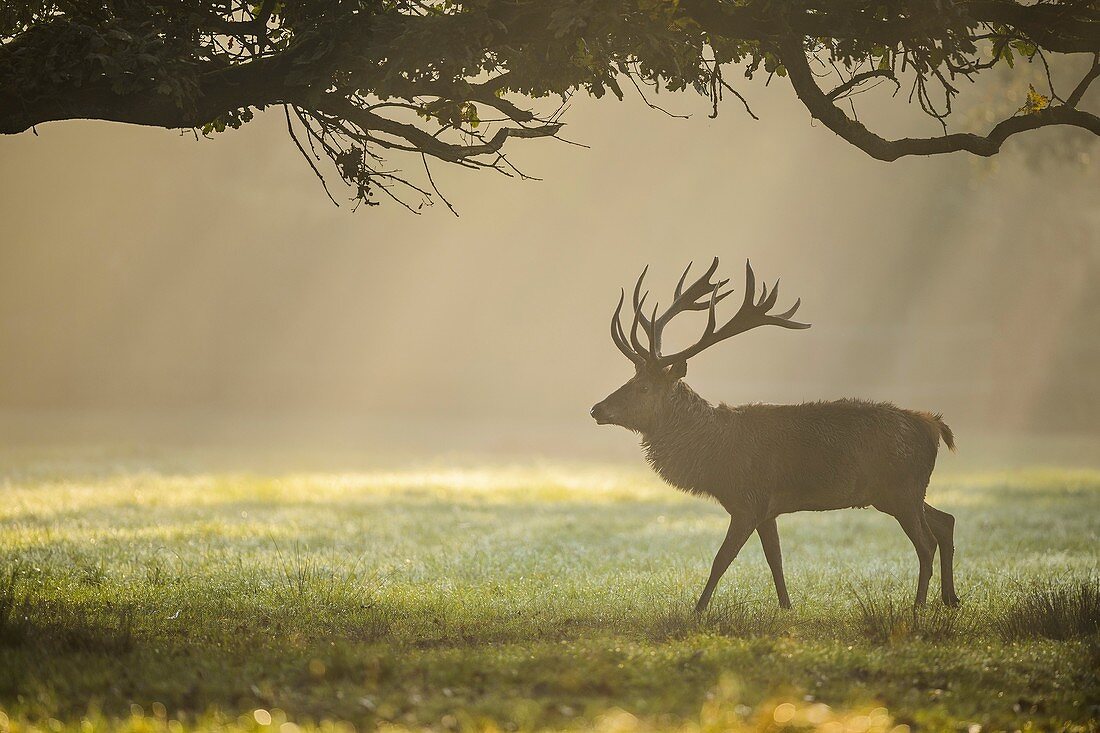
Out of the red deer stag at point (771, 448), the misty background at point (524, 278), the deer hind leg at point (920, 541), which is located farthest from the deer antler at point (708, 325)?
the misty background at point (524, 278)

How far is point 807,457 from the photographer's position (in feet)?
34.7

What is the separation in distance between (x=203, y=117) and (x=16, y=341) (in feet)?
191

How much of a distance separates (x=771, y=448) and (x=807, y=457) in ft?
1.15

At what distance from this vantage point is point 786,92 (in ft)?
222

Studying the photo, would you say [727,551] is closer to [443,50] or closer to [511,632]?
[511,632]

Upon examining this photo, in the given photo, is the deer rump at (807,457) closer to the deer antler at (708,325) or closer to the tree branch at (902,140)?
the deer antler at (708,325)

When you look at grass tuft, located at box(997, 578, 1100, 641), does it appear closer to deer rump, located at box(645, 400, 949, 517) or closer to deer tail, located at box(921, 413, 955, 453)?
deer rump, located at box(645, 400, 949, 517)

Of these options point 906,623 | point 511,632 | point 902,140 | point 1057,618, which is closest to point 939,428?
point 1057,618

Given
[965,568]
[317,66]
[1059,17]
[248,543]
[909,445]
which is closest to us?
[317,66]

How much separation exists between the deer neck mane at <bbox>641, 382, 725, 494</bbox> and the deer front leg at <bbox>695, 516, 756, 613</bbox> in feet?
1.70

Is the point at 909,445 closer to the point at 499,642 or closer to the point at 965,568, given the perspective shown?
the point at 965,568

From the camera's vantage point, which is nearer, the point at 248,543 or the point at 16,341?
the point at 248,543

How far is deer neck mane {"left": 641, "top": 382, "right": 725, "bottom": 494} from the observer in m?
10.8

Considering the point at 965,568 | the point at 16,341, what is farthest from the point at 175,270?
the point at 965,568
